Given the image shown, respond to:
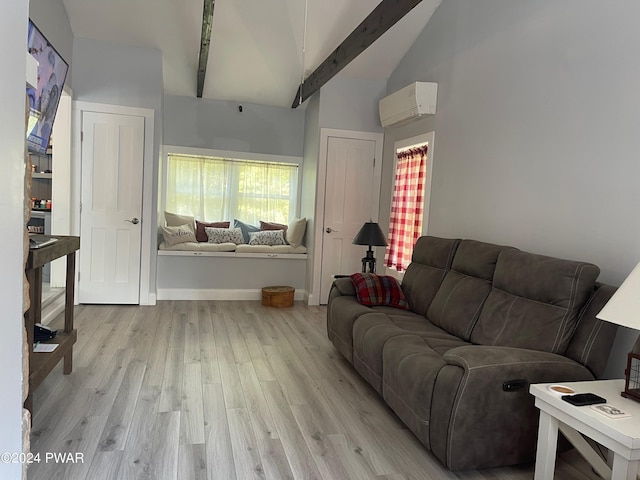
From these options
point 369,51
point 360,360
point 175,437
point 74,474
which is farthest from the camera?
point 369,51

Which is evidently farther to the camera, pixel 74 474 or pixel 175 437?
pixel 175 437

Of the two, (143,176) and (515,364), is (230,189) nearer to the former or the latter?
(143,176)

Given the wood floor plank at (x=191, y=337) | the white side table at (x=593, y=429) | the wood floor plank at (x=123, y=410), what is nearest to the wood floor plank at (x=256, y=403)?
the wood floor plank at (x=191, y=337)

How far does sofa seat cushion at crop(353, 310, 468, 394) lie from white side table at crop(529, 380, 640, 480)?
653mm

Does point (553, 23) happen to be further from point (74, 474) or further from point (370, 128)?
point (74, 474)

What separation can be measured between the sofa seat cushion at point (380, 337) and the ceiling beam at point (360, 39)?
221 centimetres

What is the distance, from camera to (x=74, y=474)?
1.84 metres

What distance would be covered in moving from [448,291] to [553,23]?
5.97 ft

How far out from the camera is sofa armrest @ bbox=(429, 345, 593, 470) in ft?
6.18

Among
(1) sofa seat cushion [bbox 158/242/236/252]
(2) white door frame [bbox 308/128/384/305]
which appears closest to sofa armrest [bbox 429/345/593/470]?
(2) white door frame [bbox 308/128/384/305]

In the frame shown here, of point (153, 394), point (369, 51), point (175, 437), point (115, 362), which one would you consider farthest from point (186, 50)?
point (175, 437)

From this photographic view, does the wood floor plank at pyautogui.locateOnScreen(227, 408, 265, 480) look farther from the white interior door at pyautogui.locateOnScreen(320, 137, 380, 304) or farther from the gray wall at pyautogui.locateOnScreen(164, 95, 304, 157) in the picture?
the gray wall at pyautogui.locateOnScreen(164, 95, 304, 157)

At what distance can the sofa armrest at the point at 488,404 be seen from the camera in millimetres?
1884

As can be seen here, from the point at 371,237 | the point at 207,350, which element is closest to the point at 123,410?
the point at 207,350
